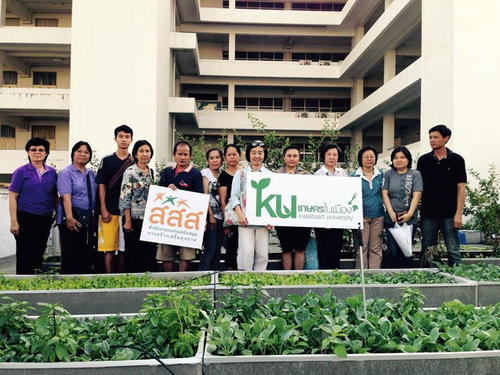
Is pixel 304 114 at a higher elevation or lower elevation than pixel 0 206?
higher

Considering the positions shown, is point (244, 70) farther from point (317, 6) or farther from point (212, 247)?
point (212, 247)

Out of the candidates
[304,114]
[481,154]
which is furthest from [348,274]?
[304,114]

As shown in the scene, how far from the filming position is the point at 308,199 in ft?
18.8

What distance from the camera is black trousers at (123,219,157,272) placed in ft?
18.0

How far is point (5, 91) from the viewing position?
22922 millimetres

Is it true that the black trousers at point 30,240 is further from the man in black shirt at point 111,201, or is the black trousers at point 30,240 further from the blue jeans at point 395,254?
the blue jeans at point 395,254

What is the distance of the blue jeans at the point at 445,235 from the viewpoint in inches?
217

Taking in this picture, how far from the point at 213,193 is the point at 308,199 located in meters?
1.29

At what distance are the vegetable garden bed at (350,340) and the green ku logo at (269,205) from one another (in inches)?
97.5

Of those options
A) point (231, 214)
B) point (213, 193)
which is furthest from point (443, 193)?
point (213, 193)

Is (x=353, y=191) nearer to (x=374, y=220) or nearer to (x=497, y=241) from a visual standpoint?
(x=374, y=220)

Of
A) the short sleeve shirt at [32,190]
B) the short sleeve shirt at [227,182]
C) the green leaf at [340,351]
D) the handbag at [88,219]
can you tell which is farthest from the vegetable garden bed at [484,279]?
the short sleeve shirt at [32,190]

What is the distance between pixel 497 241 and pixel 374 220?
3.06m

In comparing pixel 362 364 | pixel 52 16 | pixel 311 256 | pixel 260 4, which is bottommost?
pixel 362 364
